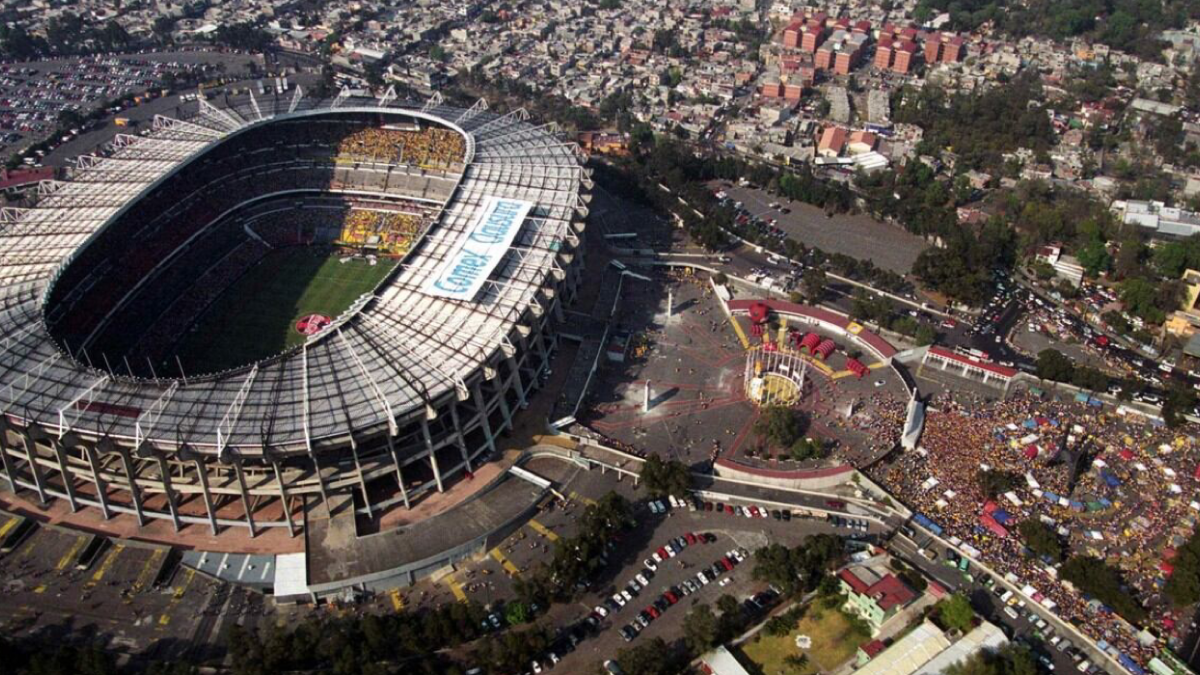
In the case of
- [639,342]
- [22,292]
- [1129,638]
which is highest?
[22,292]

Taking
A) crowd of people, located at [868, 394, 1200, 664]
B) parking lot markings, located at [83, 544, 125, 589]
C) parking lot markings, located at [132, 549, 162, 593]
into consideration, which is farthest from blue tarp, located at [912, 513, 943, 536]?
parking lot markings, located at [83, 544, 125, 589]

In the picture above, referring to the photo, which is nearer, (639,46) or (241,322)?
(241,322)

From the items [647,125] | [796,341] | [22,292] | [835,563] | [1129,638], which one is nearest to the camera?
[1129,638]

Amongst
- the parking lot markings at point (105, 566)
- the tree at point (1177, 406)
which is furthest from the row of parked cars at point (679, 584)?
the tree at point (1177, 406)

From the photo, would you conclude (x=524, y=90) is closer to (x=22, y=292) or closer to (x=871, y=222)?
(x=871, y=222)

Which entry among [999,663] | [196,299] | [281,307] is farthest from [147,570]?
[999,663]

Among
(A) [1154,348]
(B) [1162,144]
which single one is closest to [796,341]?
(A) [1154,348]

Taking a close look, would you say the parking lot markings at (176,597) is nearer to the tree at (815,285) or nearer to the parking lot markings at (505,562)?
the parking lot markings at (505,562)
